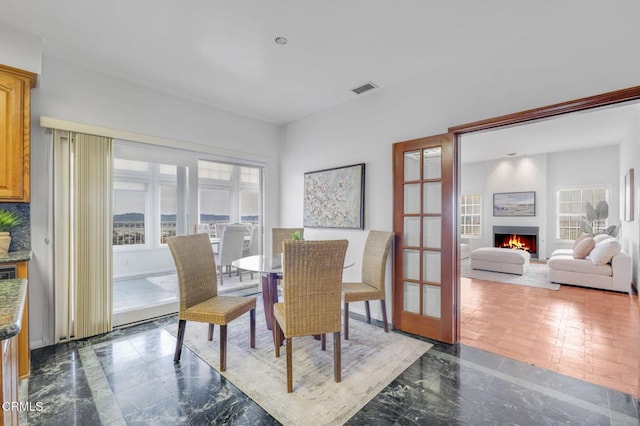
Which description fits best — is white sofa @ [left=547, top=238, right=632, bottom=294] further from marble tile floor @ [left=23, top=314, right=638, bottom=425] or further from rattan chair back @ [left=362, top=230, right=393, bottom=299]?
rattan chair back @ [left=362, top=230, right=393, bottom=299]

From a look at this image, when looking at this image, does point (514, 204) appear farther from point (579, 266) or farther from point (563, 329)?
point (563, 329)

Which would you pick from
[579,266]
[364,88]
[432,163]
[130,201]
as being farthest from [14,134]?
[579,266]

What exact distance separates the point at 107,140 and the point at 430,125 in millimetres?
3342

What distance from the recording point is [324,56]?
2.64 m

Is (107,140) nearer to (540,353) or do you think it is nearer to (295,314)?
(295,314)

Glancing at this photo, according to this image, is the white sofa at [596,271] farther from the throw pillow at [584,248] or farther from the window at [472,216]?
the window at [472,216]

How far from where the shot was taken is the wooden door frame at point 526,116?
76.3 inches

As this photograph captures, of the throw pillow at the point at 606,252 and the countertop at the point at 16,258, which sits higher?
the countertop at the point at 16,258

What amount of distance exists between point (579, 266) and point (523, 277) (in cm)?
91

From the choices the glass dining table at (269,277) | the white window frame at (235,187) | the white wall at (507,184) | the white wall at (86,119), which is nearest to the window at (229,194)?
the white window frame at (235,187)

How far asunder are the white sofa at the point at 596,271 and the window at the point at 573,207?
271cm

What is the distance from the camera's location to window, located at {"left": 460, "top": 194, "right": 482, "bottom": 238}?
326 inches

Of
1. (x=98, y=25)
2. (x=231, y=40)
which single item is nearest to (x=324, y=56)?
(x=231, y=40)

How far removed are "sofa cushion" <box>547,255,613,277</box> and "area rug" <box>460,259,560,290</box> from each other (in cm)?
33
